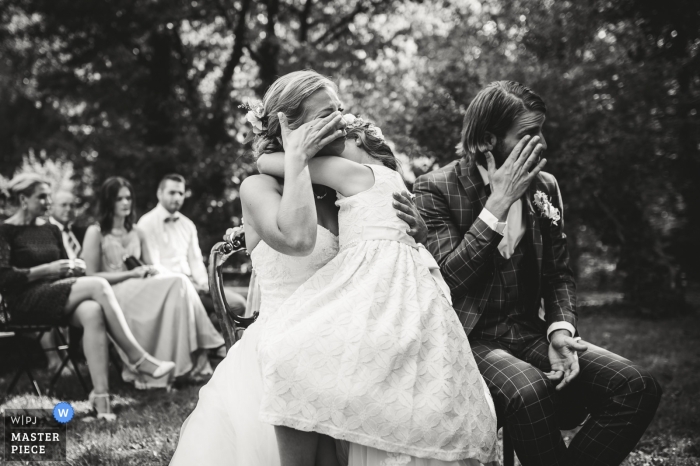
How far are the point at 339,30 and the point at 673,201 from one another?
7521 millimetres

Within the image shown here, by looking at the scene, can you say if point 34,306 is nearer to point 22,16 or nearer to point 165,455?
point 165,455

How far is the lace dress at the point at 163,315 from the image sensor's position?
18.1 ft

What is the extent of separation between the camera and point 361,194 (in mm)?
2219

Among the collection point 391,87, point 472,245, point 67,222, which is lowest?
point 472,245

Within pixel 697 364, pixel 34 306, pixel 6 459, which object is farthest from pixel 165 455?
pixel 697 364

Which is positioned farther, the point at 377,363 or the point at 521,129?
the point at 521,129

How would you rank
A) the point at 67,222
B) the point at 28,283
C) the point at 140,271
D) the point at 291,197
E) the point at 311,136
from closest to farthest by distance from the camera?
1. the point at 291,197
2. the point at 311,136
3. the point at 28,283
4. the point at 140,271
5. the point at 67,222

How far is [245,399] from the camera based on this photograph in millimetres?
2109

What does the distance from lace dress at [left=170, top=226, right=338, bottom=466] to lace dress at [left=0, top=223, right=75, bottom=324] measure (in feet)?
9.28

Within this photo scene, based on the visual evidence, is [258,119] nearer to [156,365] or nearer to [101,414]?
[101,414]

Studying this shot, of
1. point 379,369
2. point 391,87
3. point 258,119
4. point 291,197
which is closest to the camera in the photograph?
point 379,369

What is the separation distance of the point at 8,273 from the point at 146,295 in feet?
4.28

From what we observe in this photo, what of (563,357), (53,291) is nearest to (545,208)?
(563,357)

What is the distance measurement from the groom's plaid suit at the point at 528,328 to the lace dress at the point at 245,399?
0.58 meters
